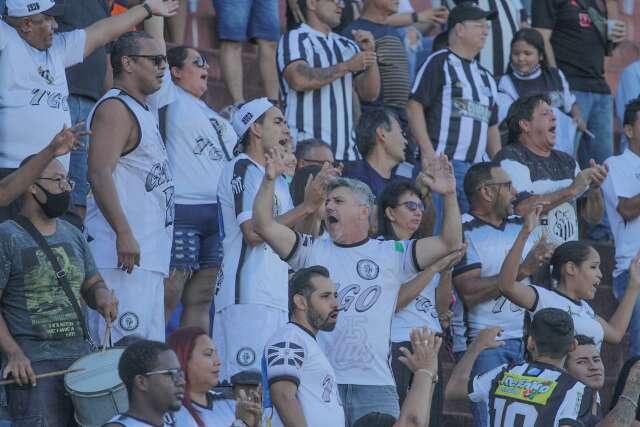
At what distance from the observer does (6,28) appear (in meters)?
7.89

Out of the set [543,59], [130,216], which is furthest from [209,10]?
[130,216]

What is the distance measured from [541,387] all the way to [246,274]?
1.63 metres

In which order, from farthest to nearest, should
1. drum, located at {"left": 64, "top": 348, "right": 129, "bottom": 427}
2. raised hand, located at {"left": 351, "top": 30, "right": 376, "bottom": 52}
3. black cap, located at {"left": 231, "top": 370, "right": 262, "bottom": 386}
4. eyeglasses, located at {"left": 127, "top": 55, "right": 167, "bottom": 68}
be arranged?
raised hand, located at {"left": 351, "top": 30, "right": 376, "bottom": 52} < eyeglasses, located at {"left": 127, "top": 55, "right": 167, "bottom": 68} < black cap, located at {"left": 231, "top": 370, "right": 262, "bottom": 386} < drum, located at {"left": 64, "top": 348, "right": 129, "bottom": 427}

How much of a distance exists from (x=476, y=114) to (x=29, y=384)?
480 centimetres

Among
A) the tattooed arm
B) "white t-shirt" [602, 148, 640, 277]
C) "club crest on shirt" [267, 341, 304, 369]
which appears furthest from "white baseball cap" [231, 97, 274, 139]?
"white t-shirt" [602, 148, 640, 277]

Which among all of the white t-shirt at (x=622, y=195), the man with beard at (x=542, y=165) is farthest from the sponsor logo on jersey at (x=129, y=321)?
the white t-shirt at (x=622, y=195)

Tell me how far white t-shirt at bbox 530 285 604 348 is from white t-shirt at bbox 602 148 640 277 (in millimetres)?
1507

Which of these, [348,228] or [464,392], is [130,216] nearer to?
[348,228]

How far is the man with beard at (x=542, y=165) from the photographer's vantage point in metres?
9.33

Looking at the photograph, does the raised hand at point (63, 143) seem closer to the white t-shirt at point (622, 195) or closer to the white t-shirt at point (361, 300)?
the white t-shirt at point (361, 300)

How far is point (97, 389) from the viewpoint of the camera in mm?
6387

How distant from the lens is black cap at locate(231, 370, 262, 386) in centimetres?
718

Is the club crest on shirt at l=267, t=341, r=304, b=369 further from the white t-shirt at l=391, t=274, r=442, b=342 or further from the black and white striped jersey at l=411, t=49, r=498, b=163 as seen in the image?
the black and white striped jersey at l=411, t=49, r=498, b=163

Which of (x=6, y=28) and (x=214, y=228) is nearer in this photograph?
(x=6, y=28)
